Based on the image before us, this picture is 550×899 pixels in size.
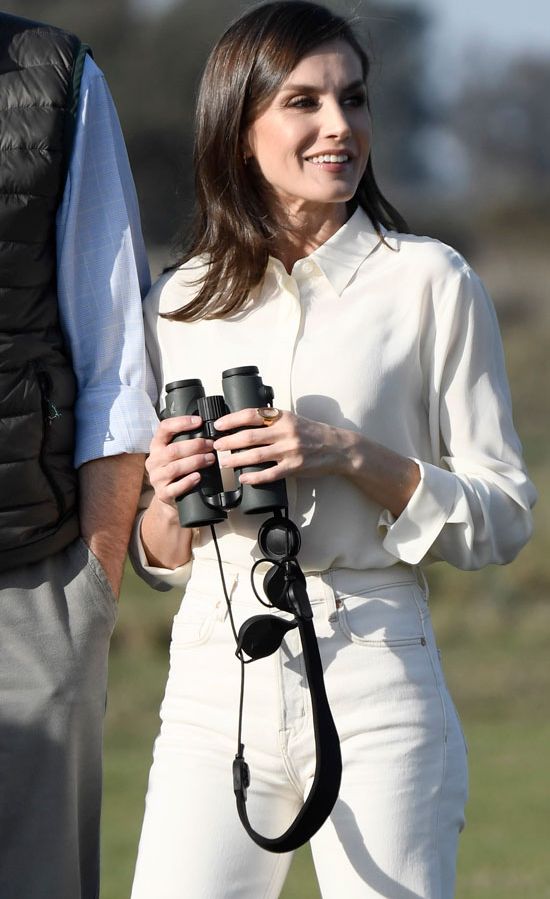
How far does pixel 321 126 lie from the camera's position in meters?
2.47

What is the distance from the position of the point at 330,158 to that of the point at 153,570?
693mm

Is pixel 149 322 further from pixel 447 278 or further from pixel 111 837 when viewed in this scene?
pixel 111 837

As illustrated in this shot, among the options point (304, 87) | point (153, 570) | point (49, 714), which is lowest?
point (49, 714)

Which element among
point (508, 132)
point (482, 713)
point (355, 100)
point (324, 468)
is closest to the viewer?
point (324, 468)

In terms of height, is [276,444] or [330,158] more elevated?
[330,158]

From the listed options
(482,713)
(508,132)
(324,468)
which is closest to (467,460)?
(324,468)

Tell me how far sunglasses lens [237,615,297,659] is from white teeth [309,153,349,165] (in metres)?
0.70

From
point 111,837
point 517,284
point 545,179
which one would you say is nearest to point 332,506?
point 111,837

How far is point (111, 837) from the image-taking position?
6.89 m

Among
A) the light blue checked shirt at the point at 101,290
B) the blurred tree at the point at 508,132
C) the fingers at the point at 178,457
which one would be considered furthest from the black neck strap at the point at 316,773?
the blurred tree at the point at 508,132

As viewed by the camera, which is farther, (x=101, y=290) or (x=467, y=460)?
(x=101, y=290)

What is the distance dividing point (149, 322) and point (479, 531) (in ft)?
2.08

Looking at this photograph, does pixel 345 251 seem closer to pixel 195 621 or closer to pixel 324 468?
pixel 324 468

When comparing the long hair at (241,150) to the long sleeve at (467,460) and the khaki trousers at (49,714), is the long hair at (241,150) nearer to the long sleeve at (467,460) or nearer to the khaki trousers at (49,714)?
the long sleeve at (467,460)
